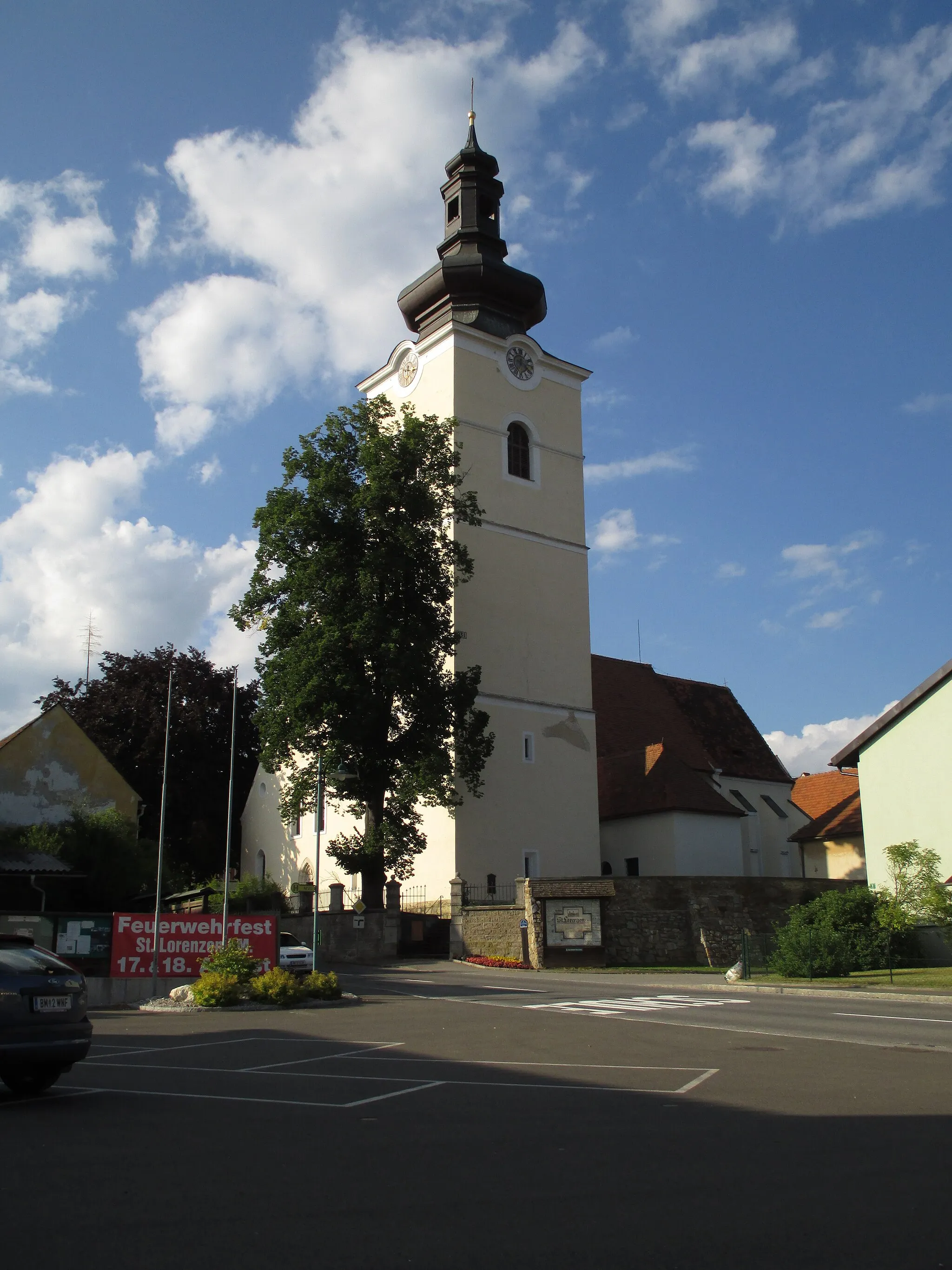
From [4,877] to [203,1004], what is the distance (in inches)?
630

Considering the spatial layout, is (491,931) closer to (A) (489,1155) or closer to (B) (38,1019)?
(B) (38,1019)

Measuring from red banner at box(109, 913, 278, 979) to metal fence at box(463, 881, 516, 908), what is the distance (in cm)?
1462

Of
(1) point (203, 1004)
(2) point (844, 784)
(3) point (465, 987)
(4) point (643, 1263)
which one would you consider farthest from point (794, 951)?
(2) point (844, 784)

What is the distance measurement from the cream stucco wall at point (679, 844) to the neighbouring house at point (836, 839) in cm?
466

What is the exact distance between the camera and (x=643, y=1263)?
4.94 metres

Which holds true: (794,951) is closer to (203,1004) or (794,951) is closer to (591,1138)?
(203,1004)

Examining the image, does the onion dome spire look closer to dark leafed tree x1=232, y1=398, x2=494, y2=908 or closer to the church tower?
the church tower

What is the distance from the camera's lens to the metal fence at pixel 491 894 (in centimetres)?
3731

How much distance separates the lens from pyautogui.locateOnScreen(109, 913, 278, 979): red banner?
72.1 feet

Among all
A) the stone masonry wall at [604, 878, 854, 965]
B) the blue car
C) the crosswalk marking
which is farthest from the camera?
the stone masonry wall at [604, 878, 854, 965]

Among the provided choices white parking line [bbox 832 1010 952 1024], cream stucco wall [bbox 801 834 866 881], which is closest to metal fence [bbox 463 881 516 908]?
cream stucco wall [bbox 801 834 866 881]

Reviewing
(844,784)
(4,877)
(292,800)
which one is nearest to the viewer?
(4,877)

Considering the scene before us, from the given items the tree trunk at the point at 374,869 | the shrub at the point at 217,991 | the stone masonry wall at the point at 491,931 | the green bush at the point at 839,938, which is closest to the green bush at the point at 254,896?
the tree trunk at the point at 374,869

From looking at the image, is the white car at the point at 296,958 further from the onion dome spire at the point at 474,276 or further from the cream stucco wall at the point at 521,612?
the onion dome spire at the point at 474,276
